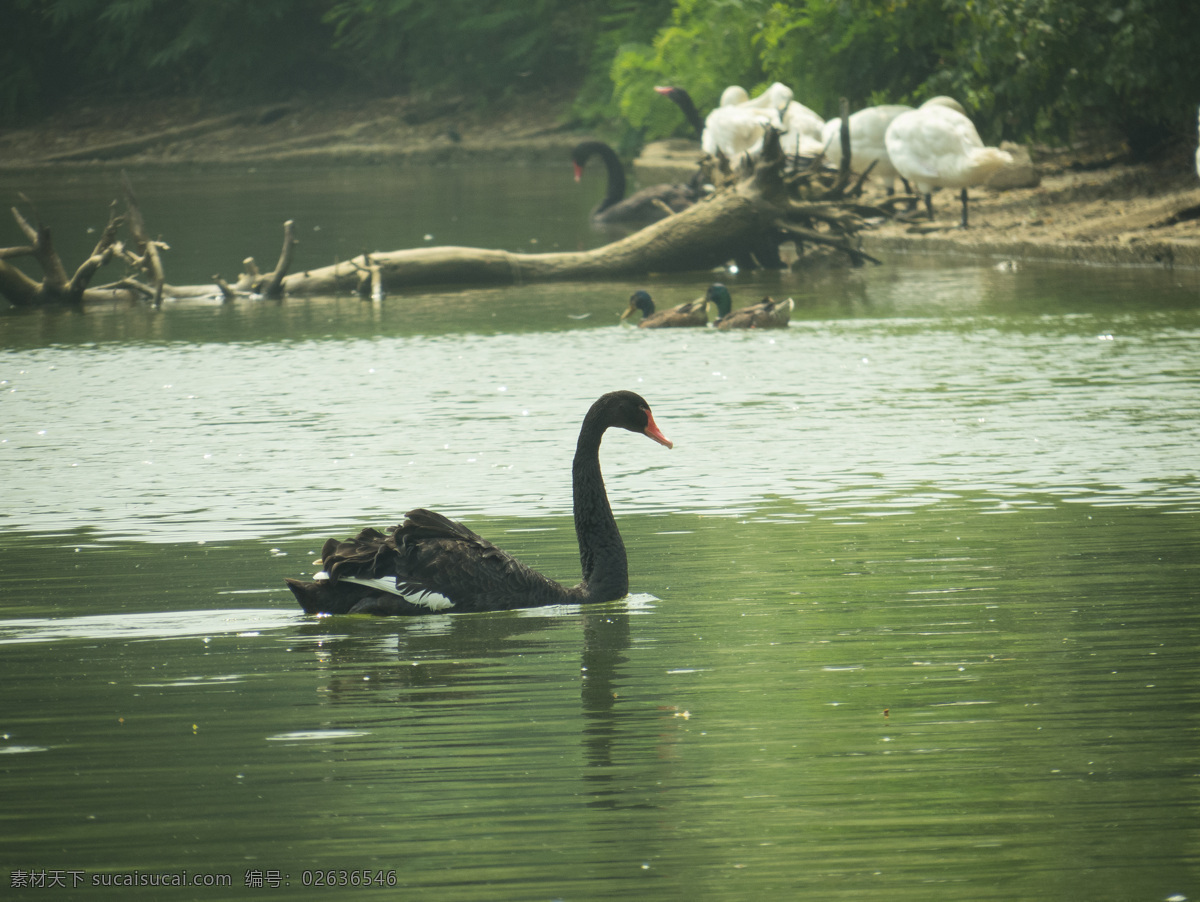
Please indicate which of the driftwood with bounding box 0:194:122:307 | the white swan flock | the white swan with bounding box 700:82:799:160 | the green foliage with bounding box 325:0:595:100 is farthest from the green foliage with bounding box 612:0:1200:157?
the green foliage with bounding box 325:0:595:100

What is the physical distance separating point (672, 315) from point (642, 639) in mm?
12467

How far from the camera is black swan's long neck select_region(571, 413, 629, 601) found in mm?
7953

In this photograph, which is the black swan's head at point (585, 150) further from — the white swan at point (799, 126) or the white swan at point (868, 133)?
the white swan at point (868, 133)

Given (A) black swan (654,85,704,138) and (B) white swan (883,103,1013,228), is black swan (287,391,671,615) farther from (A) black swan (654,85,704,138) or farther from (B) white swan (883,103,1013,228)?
(A) black swan (654,85,704,138)

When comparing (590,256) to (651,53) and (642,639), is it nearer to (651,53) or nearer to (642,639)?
(642,639)

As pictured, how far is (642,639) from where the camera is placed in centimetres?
739

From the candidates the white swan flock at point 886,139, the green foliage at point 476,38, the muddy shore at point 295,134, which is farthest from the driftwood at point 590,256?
the green foliage at point 476,38

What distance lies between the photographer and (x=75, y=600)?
8.31 metres

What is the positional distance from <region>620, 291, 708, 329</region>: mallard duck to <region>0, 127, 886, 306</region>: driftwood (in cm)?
497

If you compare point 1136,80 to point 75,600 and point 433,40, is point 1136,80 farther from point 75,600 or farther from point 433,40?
point 433,40

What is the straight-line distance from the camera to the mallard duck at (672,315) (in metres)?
19.6

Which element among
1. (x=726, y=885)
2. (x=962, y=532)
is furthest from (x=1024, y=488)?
(x=726, y=885)

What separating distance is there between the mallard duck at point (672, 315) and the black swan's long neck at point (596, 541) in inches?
447

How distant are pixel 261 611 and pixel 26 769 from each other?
2.26m
